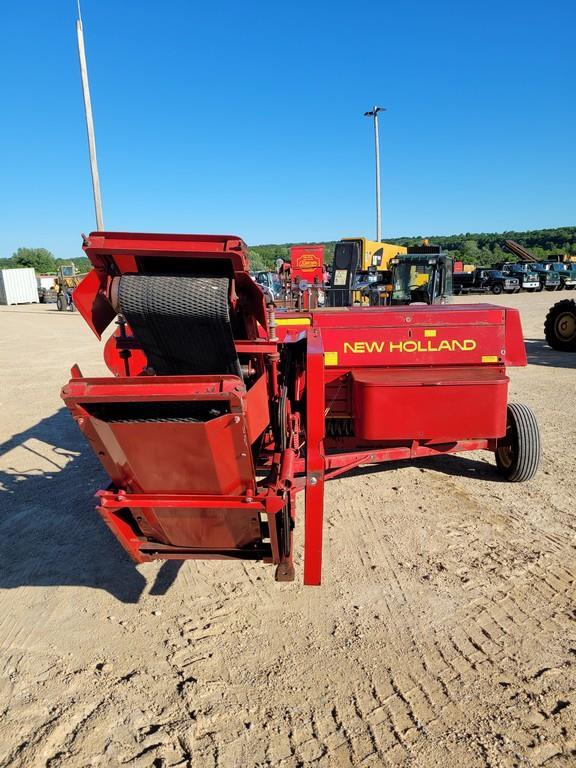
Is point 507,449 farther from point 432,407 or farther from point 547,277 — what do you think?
point 547,277

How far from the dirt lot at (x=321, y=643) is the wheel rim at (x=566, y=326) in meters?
8.87

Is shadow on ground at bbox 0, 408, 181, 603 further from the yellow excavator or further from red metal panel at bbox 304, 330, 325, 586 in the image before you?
the yellow excavator

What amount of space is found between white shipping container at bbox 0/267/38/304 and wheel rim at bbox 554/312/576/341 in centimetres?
4125

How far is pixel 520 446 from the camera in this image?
4.51 meters

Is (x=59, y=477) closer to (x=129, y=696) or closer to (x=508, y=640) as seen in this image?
(x=129, y=696)

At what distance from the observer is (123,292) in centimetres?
247

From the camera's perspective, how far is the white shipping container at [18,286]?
41.4 meters

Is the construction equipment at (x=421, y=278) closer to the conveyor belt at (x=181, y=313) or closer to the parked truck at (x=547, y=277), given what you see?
the conveyor belt at (x=181, y=313)

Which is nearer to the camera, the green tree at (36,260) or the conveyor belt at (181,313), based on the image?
the conveyor belt at (181,313)

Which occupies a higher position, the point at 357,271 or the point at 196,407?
the point at 357,271

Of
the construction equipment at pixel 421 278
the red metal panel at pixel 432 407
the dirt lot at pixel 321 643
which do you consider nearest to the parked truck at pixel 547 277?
the construction equipment at pixel 421 278

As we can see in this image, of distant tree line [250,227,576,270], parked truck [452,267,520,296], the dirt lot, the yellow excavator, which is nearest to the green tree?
distant tree line [250,227,576,270]

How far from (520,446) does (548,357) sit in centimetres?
786

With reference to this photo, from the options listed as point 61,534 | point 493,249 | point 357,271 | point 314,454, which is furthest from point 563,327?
point 493,249
